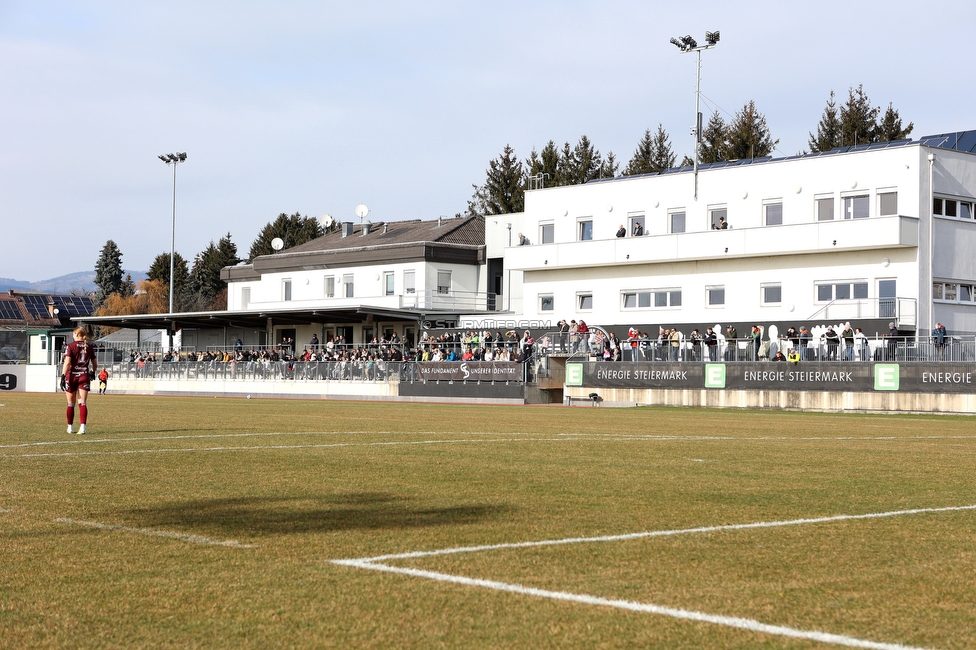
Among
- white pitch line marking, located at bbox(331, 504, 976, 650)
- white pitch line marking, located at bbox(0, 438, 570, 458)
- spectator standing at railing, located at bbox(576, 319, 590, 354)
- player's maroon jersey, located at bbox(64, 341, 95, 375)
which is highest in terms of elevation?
spectator standing at railing, located at bbox(576, 319, 590, 354)

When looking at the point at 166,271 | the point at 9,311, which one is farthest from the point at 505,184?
the point at 9,311

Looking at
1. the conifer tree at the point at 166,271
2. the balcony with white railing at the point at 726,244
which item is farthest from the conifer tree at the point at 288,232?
the balcony with white railing at the point at 726,244

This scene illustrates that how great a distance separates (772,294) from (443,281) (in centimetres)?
2394

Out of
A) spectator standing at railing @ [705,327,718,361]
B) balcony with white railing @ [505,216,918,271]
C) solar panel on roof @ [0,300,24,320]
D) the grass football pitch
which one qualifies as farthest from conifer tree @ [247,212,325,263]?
the grass football pitch

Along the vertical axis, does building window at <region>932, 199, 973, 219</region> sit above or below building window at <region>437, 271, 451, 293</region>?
above

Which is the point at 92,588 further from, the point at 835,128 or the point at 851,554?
the point at 835,128

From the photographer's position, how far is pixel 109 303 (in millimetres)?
133500

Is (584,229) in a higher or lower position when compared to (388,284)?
higher

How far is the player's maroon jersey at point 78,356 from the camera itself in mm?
19672

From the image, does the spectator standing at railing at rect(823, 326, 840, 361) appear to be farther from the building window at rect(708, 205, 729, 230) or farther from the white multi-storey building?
the building window at rect(708, 205, 729, 230)

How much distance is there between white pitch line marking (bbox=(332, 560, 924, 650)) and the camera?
512cm

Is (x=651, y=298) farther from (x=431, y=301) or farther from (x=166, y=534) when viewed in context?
(x=166, y=534)

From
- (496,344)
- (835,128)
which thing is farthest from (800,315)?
(835,128)

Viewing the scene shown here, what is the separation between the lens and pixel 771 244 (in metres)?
51.9
